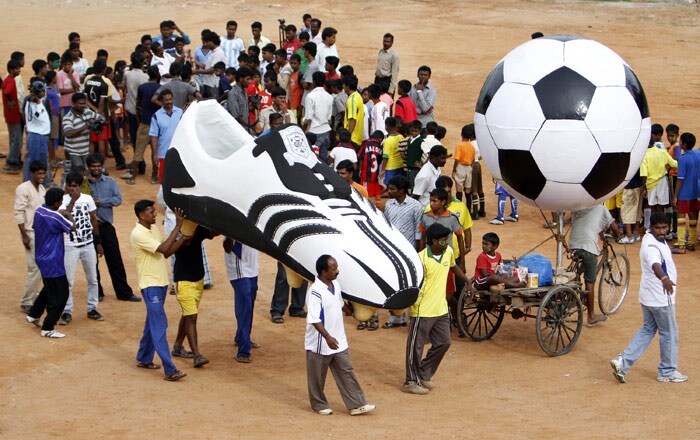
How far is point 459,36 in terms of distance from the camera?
32.0 meters

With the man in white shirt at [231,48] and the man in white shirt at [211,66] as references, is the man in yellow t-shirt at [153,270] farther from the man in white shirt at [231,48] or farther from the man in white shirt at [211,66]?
the man in white shirt at [231,48]

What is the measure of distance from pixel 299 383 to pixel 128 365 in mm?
1862

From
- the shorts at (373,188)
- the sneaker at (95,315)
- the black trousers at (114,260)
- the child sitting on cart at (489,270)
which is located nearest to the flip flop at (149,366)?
the sneaker at (95,315)

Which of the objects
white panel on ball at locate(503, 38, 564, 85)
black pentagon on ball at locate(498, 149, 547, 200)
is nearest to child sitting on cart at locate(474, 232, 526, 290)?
black pentagon on ball at locate(498, 149, 547, 200)

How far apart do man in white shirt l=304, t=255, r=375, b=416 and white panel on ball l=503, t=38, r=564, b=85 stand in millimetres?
3074

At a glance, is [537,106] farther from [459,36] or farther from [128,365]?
[459,36]

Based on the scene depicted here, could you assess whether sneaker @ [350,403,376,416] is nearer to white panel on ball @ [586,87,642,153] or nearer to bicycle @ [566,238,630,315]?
white panel on ball @ [586,87,642,153]

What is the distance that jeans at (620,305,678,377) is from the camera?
10.8 m

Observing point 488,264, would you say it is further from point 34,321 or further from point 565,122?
point 34,321

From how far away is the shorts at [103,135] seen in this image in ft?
62.9

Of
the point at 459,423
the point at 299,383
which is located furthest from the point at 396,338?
the point at 459,423

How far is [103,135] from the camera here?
19312 mm

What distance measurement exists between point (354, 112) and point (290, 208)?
8190 millimetres

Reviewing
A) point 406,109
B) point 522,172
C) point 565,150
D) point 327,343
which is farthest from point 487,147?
point 406,109
